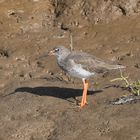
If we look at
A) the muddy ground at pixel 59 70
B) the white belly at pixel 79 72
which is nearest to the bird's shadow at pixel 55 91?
the muddy ground at pixel 59 70

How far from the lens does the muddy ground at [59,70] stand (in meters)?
11.6

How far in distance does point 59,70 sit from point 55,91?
1435mm

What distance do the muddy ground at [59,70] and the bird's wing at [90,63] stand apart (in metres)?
0.63

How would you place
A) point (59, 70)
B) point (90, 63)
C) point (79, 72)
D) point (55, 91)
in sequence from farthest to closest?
1. point (59, 70)
2. point (55, 91)
3. point (90, 63)
4. point (79, 72)

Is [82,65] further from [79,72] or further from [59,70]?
[59,70]

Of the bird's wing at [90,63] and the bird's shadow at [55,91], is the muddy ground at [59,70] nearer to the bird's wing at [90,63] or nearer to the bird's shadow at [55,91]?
the bird's shadow at [55,91]

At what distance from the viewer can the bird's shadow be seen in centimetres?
1370

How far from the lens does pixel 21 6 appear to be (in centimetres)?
1844

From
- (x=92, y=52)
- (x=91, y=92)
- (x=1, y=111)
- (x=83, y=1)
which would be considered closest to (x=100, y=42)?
(x=92, y=52)

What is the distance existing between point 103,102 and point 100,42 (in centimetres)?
382

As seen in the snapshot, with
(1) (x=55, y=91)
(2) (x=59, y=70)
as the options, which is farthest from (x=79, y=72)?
(2) (x=59, y=70)

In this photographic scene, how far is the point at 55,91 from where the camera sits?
13984 mm

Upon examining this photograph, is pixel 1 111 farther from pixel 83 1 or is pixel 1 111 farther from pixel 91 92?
pixel 83 1


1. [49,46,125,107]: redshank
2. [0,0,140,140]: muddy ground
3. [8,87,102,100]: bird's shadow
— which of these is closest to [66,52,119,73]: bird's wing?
[49,46,125,107]: redshank
